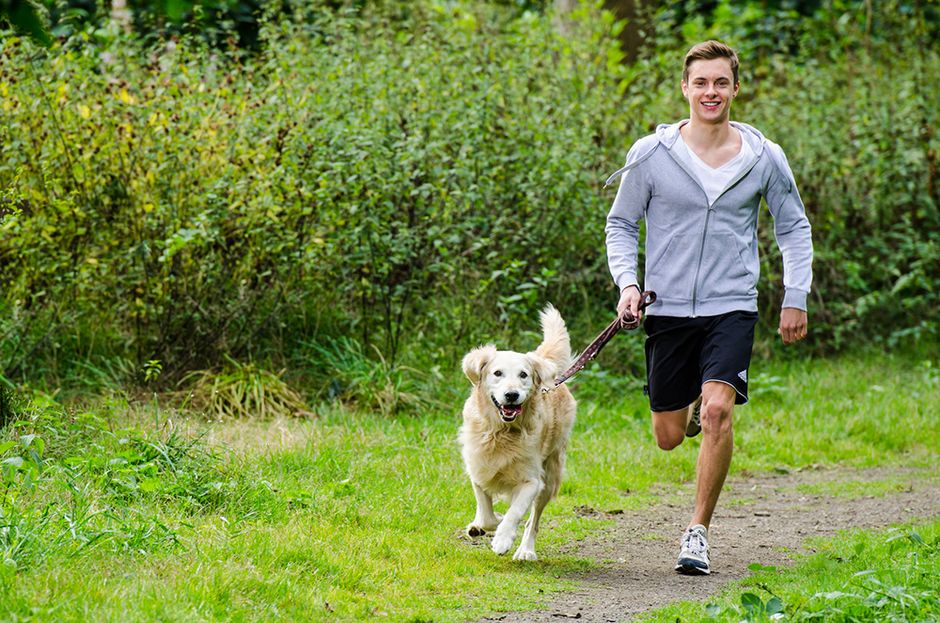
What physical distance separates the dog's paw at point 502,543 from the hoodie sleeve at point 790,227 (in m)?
1.70

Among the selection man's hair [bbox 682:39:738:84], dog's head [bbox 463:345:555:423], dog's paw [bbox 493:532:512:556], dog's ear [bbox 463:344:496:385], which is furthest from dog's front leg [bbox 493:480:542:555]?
man's hair [bbox 682:39:738:84]

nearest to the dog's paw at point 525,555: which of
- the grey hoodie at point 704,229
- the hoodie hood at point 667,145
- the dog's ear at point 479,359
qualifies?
the dog's ear at point 479,359

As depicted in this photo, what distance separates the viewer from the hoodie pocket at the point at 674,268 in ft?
18.1

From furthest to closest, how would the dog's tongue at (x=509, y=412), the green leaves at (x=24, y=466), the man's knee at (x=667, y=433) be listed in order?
the man's knee at (x=667, y=433) → the dog's tongue at (x=509, y=412) → the green leaves at (x=24, y=466)

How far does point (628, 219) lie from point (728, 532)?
1971 millimetres

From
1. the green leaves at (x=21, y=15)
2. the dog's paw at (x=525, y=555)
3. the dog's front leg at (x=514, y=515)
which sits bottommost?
the dog's paw at (x=525, y=555)

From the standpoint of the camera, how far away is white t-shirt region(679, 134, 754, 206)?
546 cm

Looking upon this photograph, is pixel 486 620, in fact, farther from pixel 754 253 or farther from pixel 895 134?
pixel 895 134

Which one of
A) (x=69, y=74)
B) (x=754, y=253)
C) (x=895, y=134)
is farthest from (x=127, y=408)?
(x=895, y=134)

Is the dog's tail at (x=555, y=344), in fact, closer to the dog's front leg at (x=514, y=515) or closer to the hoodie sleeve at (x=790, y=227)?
the dog's front leg at (x=514, y=515)

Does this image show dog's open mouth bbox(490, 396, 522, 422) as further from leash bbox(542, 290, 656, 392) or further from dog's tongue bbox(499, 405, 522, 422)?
leash bbox(542, 290, 656, 392)

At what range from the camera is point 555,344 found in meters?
6.32

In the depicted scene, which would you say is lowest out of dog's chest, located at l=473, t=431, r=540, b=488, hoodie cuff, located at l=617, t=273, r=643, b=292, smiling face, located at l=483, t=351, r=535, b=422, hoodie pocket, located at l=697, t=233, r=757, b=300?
dog's chest, located at l=473, t=431, r=540, b=488

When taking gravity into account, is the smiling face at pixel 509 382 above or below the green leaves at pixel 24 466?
above
